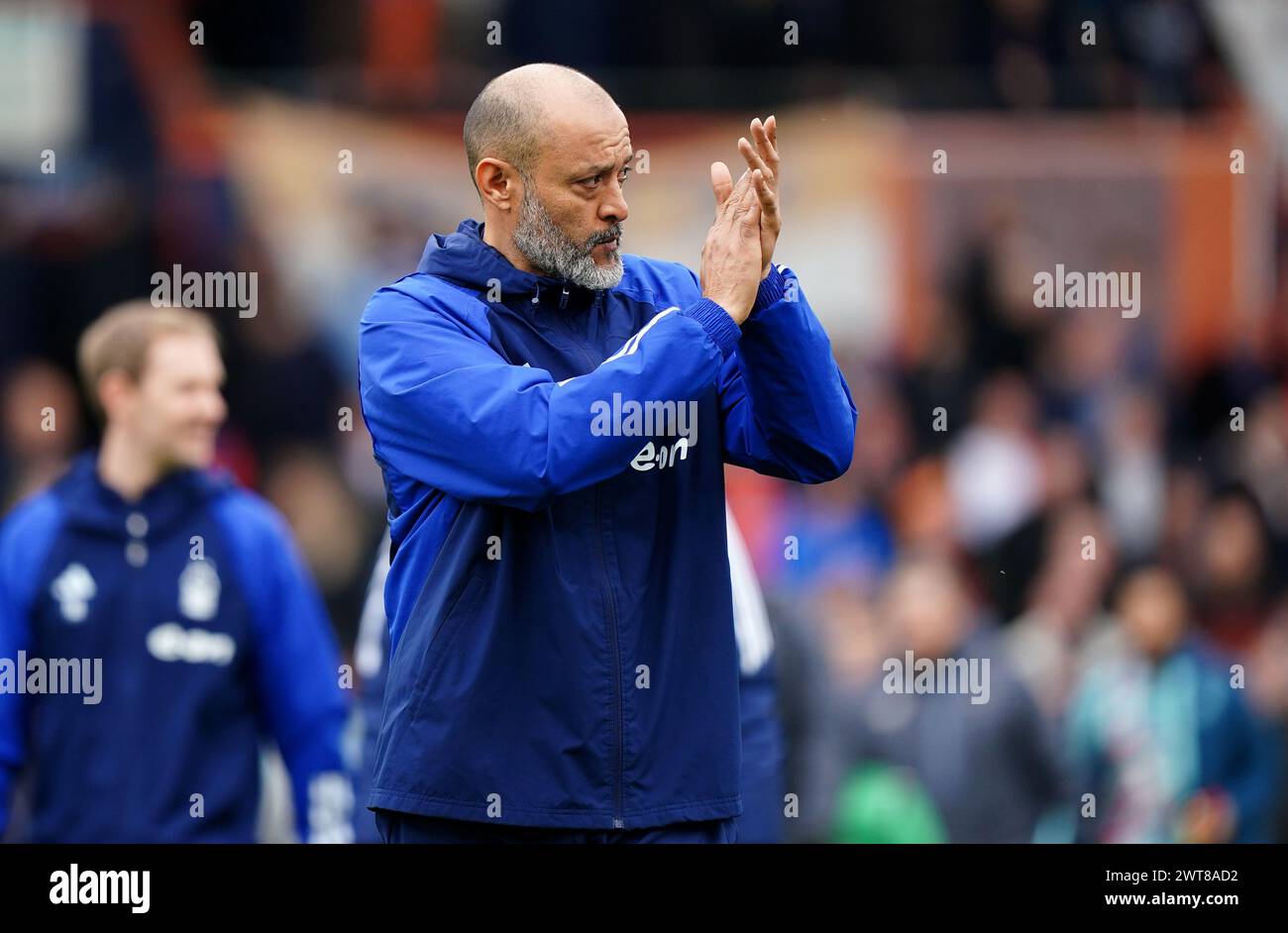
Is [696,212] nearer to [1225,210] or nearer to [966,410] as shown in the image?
[966,410]

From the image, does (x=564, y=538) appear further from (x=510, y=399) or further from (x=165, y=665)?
(x=165, y=665)

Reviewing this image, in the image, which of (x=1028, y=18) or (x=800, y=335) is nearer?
(x=800, y=335)

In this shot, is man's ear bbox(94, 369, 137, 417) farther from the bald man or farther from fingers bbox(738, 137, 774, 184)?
fingers bbox(738, 137, 774, 184)

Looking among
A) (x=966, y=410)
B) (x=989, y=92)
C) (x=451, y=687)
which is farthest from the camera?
(x=989, y=92)

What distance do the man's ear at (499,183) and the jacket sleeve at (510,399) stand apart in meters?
0.27

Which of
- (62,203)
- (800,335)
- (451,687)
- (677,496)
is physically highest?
(62,203)

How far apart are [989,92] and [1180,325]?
1534 mm

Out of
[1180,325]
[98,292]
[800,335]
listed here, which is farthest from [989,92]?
[800,335]

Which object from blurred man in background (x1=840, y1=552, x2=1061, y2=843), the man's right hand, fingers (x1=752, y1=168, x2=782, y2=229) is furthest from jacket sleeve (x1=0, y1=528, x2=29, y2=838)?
blurred man in background (x1=840, y1=552, x2=1061, y2=843)

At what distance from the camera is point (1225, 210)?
34.4ft

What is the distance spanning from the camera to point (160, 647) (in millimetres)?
5328

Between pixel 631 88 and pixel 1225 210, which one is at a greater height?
pixel 631 88

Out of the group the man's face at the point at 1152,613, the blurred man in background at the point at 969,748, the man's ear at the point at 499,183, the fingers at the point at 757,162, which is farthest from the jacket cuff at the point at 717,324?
the man's face at the point at 1152,613

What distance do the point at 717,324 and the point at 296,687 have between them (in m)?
2.33
